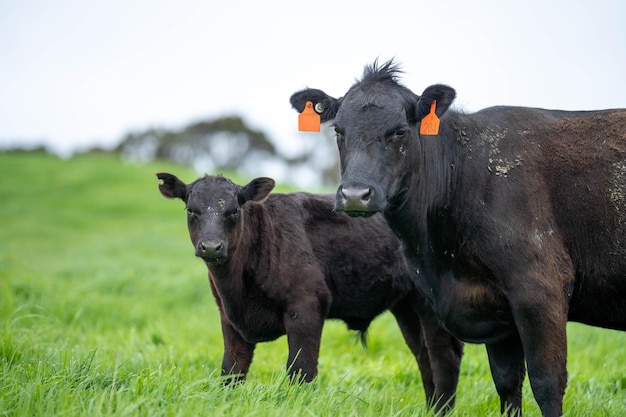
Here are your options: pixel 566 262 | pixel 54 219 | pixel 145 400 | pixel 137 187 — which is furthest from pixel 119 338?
pixel 137 187

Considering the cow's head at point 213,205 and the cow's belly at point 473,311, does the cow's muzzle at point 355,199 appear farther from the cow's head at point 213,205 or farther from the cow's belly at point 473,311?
the cow's head at point 213,205

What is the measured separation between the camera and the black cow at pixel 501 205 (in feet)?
16.3

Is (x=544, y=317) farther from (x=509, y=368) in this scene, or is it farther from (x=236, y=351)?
(x=236, y=351)

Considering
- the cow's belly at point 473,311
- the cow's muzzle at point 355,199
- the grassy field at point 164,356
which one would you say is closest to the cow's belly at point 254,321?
→ the grassy field at point 164,356

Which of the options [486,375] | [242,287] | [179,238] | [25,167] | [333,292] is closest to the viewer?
[242,287]

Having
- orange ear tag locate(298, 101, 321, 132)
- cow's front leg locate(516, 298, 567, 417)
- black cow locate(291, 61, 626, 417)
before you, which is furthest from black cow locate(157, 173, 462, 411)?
cow's front leg locate(516, 298, 567, 417)

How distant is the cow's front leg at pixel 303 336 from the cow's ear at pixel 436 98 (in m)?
2.28

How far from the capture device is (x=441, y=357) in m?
7.11

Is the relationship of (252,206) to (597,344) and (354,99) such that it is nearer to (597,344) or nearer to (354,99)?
(354,99)

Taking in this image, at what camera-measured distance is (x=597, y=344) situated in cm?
990

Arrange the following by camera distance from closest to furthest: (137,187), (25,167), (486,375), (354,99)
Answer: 1. (354,99)
2. (486,375)
3. (137,187)
4. (25,167)

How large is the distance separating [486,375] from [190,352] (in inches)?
139

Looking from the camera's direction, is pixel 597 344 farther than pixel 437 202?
Yes

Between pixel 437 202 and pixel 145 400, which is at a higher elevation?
pixel 437 202
